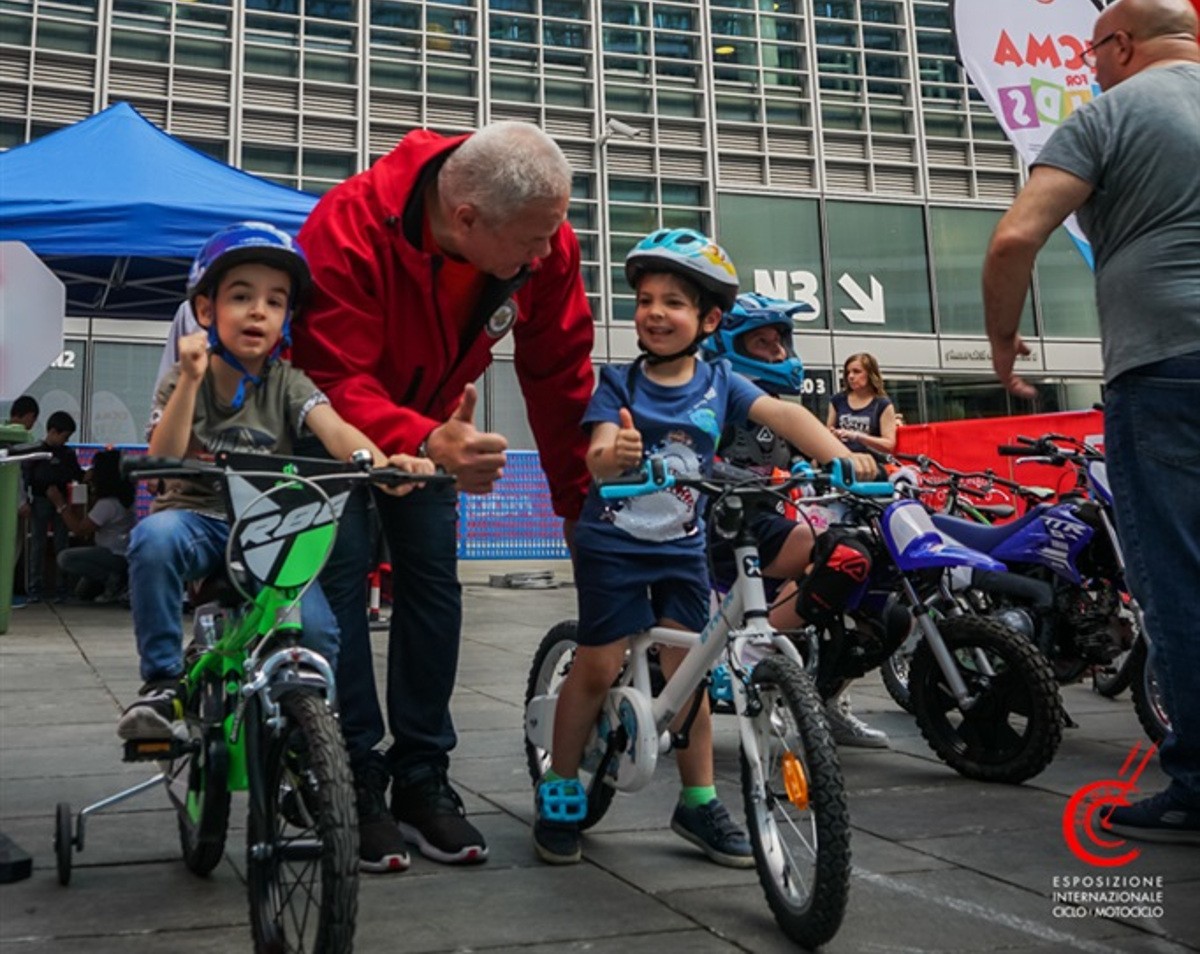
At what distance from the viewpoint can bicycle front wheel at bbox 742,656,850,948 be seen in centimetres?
253

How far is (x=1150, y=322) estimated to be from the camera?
10.5 feet

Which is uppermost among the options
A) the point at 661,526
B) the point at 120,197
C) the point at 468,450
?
the point at 120,197

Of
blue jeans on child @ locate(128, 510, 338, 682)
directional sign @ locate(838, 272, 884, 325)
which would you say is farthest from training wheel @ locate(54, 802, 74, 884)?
directional sign @ locate(838, 272, 884, 325)

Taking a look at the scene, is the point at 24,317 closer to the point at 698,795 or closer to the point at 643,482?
the point at 643,482

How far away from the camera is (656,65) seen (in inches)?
838

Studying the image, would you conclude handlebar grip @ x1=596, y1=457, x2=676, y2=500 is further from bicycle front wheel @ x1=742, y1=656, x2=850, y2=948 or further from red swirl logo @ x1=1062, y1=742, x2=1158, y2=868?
red swirl logo @ x1=1062, y1=742, x2=1158, y2=868

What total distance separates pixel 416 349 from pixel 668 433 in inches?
27.6

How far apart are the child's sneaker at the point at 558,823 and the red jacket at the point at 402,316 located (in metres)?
0.89

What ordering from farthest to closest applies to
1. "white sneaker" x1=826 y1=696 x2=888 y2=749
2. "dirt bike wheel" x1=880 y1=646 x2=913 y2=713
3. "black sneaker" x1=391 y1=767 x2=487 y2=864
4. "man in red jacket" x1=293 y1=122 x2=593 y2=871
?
"dirt bike wheel" x1=880 y1=646 x2=913 y2=713 → "white sneaker" x1=826 y1=696 x2=888 y2=749 → "black sneaker" x1=391 y1=767 x2=487 y2=864 → "man in red jacket" x1=293 y1=122 x2=593 y2=871

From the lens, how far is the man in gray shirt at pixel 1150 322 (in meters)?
3.12

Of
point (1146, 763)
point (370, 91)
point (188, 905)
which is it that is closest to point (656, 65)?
point (370, 91)

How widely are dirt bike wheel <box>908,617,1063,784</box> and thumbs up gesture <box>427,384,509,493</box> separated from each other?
2.26 metres

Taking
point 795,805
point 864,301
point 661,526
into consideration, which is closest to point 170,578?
point 661,526

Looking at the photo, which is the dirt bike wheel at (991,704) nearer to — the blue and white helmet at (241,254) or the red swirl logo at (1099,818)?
the red swirl logo at (1099,818)
